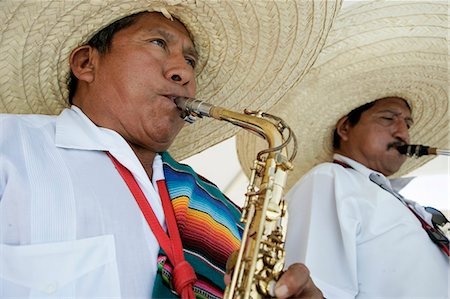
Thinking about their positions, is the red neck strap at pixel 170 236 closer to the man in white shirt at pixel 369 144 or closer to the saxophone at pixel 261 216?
the saxophone at pixel 261 216

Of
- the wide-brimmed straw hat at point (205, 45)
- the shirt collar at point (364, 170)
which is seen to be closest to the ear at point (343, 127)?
the shirt collar at point (364, 170)

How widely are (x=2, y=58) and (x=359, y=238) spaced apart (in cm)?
132

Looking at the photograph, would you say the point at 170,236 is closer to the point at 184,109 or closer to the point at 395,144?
the point at 184,109

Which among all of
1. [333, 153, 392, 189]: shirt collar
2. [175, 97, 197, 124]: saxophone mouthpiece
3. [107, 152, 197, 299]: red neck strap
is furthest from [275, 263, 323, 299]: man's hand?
[333, 153, 392, 189]: shirt collar

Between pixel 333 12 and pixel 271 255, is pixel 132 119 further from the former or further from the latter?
pixel 333 12

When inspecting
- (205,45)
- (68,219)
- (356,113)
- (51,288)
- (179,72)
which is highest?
(356,113)

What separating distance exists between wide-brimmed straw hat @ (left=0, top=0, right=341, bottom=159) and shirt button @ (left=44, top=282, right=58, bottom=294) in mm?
737

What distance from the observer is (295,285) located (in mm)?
1269

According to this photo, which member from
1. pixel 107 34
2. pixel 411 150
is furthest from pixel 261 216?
pixel 411 150

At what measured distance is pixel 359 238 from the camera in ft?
7.11

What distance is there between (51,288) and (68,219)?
0.16 meters

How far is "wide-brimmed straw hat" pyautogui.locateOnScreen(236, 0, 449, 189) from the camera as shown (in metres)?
2.37

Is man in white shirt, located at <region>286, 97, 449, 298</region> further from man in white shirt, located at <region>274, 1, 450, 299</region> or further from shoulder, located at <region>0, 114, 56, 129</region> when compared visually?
shoulder, located at <region>0, 114, 56, 129</region>

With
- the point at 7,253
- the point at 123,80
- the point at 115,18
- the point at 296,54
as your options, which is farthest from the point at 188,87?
the point at 7,253
